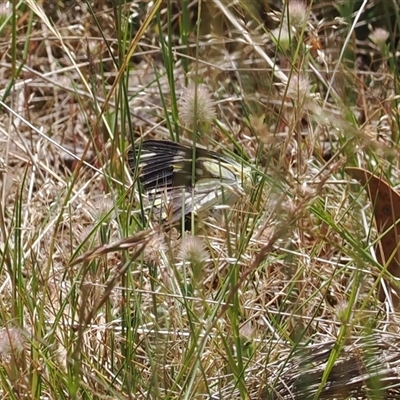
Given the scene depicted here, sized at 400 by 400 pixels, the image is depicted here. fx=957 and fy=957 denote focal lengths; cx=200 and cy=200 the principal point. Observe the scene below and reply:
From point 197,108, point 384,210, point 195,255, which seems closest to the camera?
point 195,255

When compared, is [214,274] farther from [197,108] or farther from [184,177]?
[197,108]

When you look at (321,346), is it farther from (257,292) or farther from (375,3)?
(375,3)

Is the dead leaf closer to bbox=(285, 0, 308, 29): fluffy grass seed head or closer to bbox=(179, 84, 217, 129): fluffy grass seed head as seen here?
bbox=(285, 0, 308, 29): fluffy grass seed head

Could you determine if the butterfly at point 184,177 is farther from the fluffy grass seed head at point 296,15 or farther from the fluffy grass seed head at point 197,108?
the fluffy grass seed head at point 296,15

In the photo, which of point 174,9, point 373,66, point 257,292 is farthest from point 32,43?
point 257,292

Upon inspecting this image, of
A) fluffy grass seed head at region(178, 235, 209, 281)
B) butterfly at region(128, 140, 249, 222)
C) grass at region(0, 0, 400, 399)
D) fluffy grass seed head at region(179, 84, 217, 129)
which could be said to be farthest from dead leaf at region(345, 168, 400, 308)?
fluffy grass seed head at region(178, 235, 209, 281)

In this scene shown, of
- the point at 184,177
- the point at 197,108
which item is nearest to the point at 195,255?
the point at 197,108

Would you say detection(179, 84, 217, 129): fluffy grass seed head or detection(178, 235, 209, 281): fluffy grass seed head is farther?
detection(179, 84, 217, 129): fluffy grass seed head

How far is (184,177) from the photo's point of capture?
1.46 m

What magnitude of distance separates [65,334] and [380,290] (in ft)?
1.91

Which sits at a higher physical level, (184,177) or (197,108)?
(197,108)

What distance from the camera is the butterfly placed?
1418 millimetres

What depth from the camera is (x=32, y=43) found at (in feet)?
8.58

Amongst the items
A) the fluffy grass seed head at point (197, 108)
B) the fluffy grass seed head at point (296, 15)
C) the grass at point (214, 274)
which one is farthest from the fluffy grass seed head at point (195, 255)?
the fluffy grass seed head at point (296, 15)
